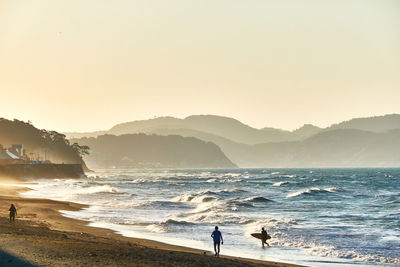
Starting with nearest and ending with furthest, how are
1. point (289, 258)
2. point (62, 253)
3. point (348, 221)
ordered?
point (62, 253)
point (289, 258)
point (348, 221)

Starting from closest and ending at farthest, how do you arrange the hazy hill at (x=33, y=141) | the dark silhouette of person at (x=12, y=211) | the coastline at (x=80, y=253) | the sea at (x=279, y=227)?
1. the coastline at (x=80, y=253)
2. the sea at (x=279, y=227)
3. the dark silhouette of person at (x=12, y=211)
4. the hazy hill at (x=33, y=141)

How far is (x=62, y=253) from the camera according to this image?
17953 mm

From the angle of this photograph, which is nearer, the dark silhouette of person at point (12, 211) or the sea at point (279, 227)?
the sea at point (279, 227)

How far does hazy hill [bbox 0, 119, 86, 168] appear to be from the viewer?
188875 mm

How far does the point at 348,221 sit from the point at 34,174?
89.3m

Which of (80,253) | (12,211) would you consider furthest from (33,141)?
A: (80,253)

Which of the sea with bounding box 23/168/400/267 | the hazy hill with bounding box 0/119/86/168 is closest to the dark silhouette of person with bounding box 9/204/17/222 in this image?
the sea with bounding box 23/168/400/267

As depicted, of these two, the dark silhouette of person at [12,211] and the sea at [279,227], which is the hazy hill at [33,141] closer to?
the sea at [279,227]

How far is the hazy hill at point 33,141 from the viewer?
189m

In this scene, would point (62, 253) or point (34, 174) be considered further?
point (34, 174)

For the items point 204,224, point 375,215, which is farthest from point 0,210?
point 375,215

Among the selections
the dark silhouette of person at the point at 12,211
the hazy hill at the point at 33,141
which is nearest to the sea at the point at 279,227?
the dark silhouette of person at the point at 12,211

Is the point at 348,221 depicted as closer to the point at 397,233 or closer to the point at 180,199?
the point at 397,233

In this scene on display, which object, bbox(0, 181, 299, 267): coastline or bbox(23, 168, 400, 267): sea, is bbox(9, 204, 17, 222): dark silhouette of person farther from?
bbox(23, 168, 400, 267): sea
